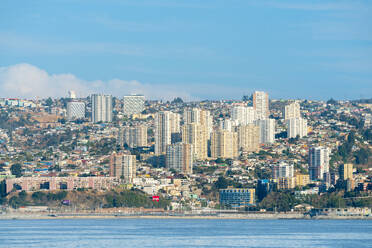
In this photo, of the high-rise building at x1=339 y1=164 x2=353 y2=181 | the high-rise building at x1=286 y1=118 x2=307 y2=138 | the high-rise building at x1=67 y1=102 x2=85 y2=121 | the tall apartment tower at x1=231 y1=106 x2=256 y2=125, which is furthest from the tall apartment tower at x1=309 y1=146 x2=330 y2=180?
the high-rise building at x1=67 y1=102 x2=85 y2=121

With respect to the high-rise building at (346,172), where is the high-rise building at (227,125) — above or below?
above

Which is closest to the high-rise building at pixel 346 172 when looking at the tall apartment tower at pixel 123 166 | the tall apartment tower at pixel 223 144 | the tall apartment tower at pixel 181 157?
the tall apartment tower at pixel 181 157

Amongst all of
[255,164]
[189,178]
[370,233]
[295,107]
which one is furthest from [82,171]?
[370,233]

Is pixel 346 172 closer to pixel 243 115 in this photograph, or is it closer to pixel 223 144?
pixel 223 144

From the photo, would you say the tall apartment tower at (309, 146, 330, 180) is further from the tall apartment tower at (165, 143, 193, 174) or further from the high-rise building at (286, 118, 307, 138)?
the high-rise building at (286, 118, 307, 138)

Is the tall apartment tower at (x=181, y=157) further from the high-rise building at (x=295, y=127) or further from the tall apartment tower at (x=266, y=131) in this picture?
the high-rise building at (x=295, y=127)

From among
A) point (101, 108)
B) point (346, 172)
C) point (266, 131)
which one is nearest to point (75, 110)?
point (101, 108)

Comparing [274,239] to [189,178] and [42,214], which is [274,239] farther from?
[189,178]
